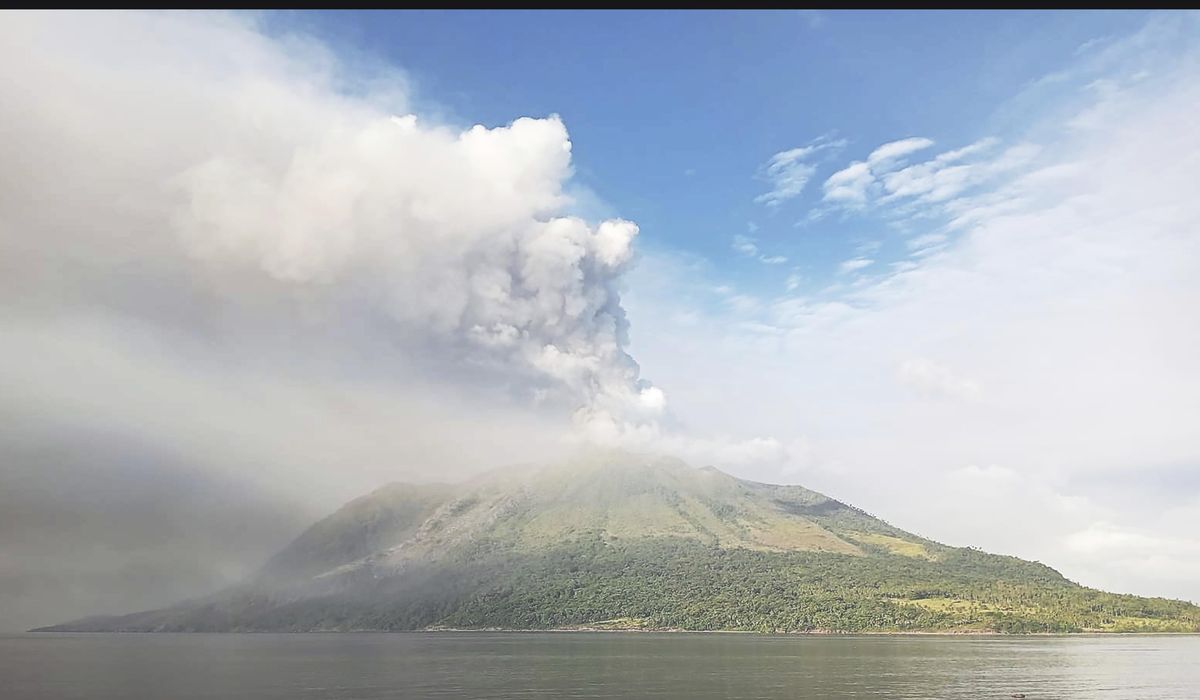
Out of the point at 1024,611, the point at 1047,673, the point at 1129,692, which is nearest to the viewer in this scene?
the point at 1129,692

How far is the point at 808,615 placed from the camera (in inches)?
7726

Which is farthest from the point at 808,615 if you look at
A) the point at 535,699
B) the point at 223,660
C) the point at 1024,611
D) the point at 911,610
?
the point at 535,699

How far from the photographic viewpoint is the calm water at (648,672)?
75500 millimetres

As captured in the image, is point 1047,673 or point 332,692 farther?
point 1047,673

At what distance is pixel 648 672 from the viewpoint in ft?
306

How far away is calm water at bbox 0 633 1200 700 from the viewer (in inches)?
2972

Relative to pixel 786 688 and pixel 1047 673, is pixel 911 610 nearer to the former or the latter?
pixel 1047 673

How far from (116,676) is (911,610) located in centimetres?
15641
